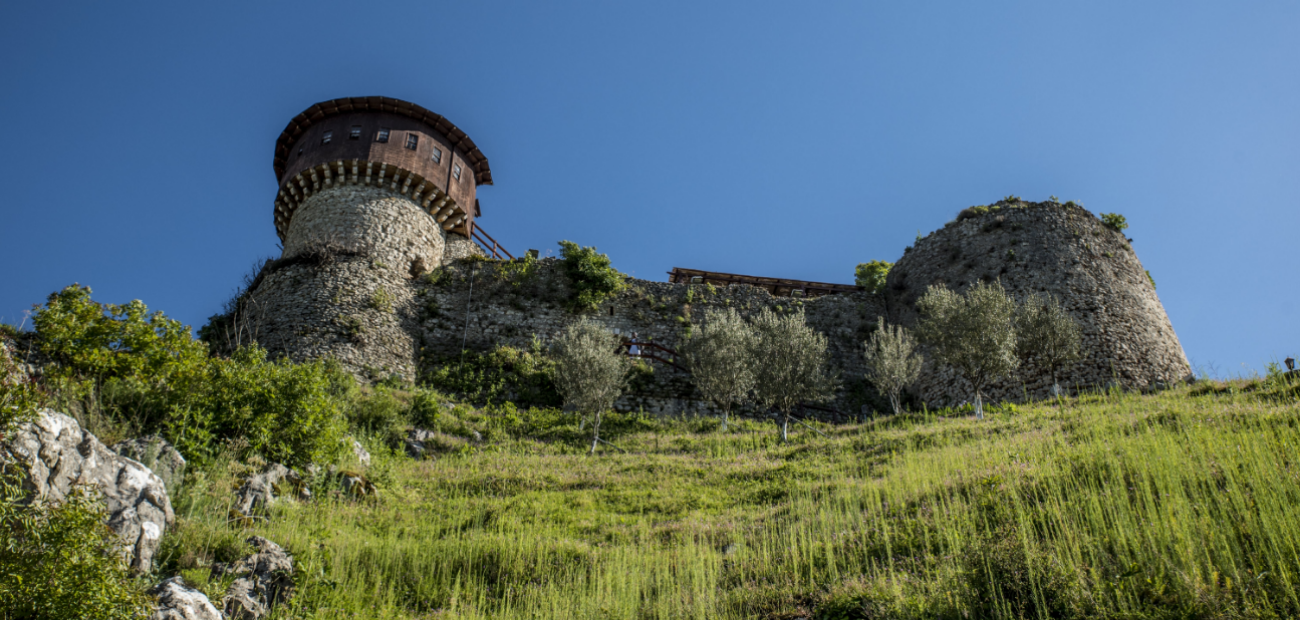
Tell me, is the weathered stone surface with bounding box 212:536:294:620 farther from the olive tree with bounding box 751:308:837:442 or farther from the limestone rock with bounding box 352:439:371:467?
the olive tree with bounding box 751:308:837:442

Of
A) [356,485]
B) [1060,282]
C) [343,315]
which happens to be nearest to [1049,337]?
[1060,282]

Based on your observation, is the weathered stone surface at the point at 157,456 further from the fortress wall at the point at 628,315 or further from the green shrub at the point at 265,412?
the fortress wall at the point at 628,315

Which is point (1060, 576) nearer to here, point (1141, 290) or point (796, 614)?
point (796, 614)

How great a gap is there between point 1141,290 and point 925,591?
2151 centimetres

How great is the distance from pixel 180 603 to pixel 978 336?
57.5ft

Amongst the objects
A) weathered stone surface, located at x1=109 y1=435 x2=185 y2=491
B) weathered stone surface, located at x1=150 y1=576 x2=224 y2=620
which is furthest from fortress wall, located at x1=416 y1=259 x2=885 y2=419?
weathered stone surface, located at x1=150 y1=576 x2=224 y2=620

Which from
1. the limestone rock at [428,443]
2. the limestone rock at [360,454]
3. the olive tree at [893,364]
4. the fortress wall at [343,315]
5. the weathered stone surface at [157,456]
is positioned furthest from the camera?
the olive tree at [893,364]

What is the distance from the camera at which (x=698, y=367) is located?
20156 mm

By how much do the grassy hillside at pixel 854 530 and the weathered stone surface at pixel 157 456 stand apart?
23 cm

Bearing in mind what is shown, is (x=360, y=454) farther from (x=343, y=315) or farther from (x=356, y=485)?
(x=343, y=315)

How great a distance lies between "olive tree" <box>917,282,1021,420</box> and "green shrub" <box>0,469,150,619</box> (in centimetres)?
1666

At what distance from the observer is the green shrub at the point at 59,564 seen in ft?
16.0

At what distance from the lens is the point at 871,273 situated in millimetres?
37500

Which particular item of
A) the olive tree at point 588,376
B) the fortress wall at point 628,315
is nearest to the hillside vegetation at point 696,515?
the olive tree at point 588,376
